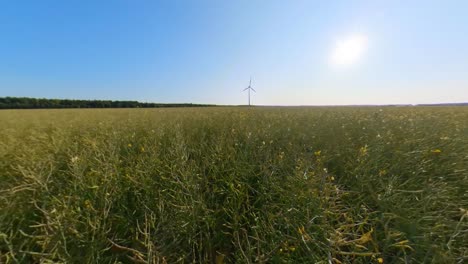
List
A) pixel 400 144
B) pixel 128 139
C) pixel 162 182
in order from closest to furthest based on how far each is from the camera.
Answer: pixel 162 182
pixel 400 144
pixel 128 139

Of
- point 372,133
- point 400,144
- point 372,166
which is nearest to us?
point 372,166

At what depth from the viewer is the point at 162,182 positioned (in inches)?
79.5

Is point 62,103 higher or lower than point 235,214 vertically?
higher

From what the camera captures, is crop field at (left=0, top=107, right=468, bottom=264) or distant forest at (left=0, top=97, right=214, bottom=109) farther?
distant forest at (left=0, top=97, right=214, bottom=109)

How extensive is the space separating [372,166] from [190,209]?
2098 mm

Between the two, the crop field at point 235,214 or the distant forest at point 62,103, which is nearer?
the crop field at point 235,214

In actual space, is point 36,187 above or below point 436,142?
below

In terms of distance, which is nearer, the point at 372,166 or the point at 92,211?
the point at 92,211

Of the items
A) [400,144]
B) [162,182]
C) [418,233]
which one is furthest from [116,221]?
[400,144]

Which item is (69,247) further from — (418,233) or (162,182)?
(418,233)

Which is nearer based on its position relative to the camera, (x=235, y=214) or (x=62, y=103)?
(x=235, y=214)

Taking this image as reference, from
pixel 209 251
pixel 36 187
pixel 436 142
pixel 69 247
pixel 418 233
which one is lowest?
pixel 209 251

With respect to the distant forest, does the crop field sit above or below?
below

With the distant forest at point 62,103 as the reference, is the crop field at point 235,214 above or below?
below
